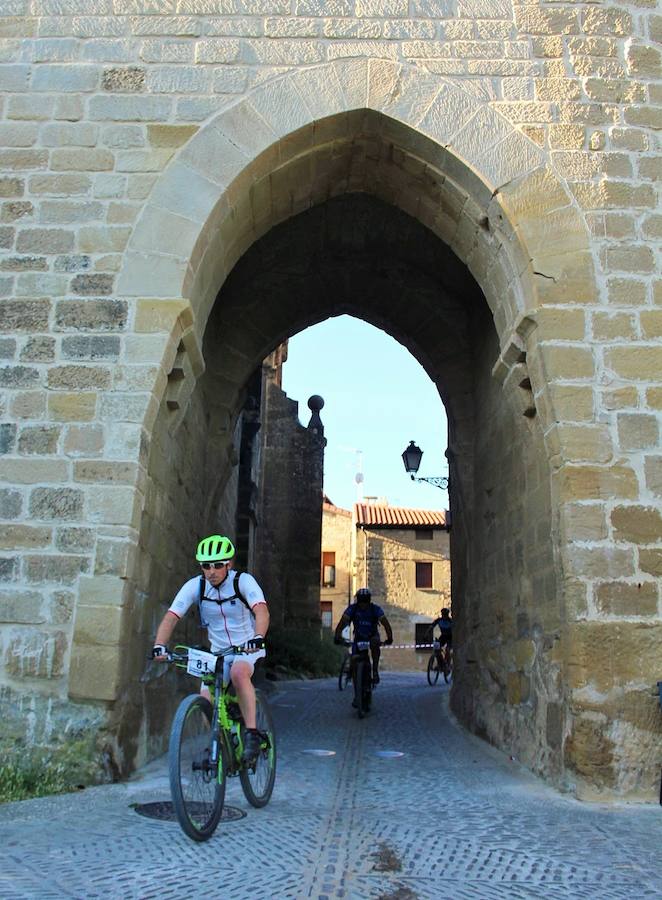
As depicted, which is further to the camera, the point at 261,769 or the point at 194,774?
the point at 261,769

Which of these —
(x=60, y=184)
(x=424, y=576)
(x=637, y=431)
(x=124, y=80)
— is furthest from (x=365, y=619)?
(x=424, y=576)

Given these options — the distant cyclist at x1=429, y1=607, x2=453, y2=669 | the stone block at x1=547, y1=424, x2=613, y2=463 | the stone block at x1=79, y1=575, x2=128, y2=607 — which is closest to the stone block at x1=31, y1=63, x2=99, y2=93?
the stone block at x1=79, y1=575, x2=128, y2=607

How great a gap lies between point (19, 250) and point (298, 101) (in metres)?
2.11

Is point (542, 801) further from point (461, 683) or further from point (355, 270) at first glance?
point (355, 270)

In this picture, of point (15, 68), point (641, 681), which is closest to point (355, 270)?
point (15, 68)

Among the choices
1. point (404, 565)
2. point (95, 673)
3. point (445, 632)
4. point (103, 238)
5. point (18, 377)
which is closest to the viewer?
point (95, 673)

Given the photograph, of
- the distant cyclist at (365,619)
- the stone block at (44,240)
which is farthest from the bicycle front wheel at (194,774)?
the distant cyclist at (365,619)

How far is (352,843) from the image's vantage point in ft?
11.3

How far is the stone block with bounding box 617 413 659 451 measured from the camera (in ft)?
16.3

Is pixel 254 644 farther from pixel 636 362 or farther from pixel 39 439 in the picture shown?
pixel 636 362

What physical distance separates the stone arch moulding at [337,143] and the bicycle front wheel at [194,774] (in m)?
2.34

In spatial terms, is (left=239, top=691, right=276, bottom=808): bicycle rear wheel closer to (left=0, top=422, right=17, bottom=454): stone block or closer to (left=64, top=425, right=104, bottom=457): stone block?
(left=64, top=425, right=104, bottom=457): stone block

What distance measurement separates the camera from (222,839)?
3459 mm

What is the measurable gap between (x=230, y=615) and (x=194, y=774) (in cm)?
89
